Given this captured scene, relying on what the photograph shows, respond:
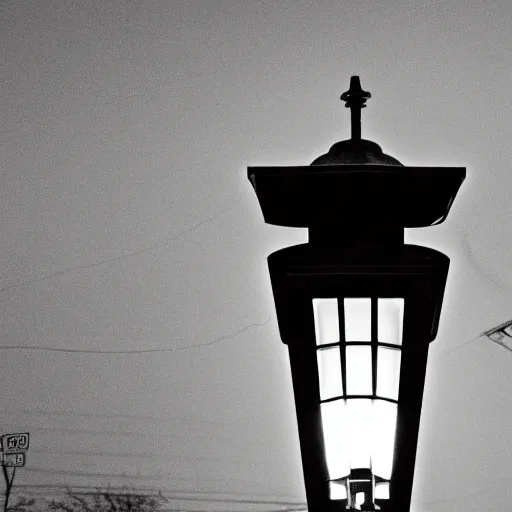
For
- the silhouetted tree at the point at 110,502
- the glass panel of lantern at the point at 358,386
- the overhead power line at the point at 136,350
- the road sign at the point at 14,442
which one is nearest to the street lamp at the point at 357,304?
the glass panel of lantern at the point at 358,386

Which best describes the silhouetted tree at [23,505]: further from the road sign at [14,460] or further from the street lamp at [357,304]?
the street lamp at [357,304]

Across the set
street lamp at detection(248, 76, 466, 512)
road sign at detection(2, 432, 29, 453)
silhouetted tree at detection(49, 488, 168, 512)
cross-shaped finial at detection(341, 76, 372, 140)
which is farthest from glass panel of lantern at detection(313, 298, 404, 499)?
road sign at detection(2, 432, 29, 453)

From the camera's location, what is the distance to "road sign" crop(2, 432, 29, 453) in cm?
169

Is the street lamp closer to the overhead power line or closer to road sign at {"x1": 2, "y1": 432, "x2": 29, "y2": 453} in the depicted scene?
the overhead power line

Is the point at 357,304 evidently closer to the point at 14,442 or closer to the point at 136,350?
the point at 136,350

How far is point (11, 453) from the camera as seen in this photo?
1696 millimetres

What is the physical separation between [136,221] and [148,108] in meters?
0.33

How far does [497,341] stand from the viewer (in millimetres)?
1594

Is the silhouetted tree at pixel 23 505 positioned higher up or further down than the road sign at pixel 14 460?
further down

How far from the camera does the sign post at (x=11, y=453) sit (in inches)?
66.5

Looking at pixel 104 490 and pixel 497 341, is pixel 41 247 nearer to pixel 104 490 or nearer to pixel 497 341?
pixel 104 490

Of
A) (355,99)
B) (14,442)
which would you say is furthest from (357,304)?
(14,442)

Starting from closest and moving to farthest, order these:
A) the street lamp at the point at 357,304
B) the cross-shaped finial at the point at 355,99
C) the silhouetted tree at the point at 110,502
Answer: the street lamp at the point at 357,304, the cross-shaped finial at the point at 355,99, the silhouetted tree at the point at 110,502

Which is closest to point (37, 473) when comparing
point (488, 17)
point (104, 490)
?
point (104, 490)
